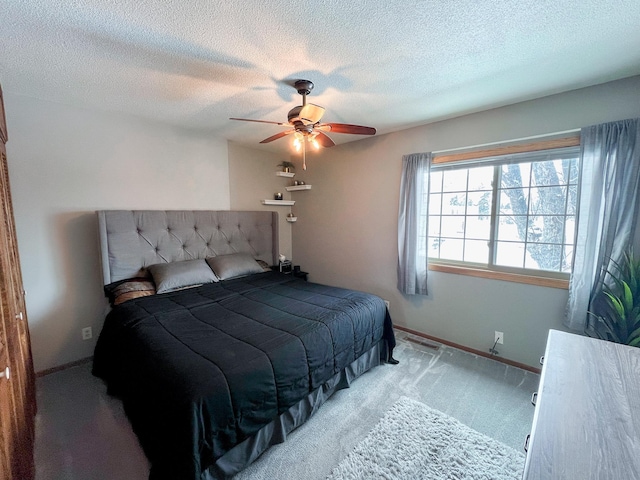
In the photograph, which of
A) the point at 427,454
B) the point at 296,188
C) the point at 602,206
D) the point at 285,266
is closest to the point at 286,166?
the point at 296,188

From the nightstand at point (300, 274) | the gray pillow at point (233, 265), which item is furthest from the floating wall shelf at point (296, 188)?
the gray pillow at point (233, 265)

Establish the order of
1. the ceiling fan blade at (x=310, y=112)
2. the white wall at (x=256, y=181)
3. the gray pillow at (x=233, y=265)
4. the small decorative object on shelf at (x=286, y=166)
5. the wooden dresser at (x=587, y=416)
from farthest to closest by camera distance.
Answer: the small decorative object on shelf at (x=286, y=166) < the white wall at (x=256, y=181) < the gray pillow at (x=233, y=265) < the ceiling fan blade at (x=310, y=112) < the wooden dresser at (x=587, y=416)

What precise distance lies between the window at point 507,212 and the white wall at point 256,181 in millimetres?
2220

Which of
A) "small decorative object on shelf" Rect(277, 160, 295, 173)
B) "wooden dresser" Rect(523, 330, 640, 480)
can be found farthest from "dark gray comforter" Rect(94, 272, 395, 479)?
"small decorative object on shelf" Rect(277, 160, 295, 173)

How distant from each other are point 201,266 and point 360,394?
1.96 m

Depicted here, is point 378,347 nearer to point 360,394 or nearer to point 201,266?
point 360,394

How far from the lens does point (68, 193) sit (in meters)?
2.29

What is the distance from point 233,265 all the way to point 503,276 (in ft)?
9.02

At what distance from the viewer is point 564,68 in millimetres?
1704

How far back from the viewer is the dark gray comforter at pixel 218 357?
3.87 feet

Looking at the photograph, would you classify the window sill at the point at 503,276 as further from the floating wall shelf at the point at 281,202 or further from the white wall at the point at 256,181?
the white wall at the point at 256,181

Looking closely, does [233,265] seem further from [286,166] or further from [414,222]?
[414,222]

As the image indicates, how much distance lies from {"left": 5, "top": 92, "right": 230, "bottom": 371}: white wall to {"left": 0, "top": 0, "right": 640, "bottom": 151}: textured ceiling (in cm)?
24

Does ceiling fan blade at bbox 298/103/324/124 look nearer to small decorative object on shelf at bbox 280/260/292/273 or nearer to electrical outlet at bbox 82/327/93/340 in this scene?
small decorative object on shelf at bbox 280/260/292/273
